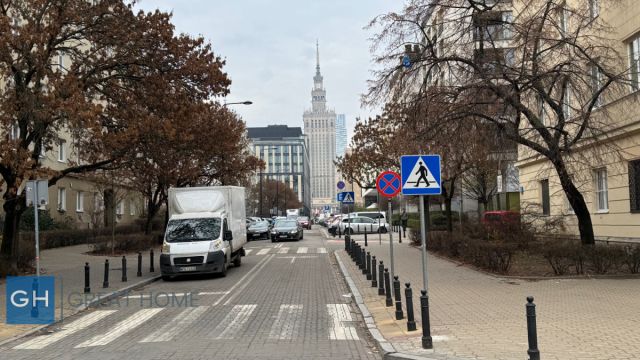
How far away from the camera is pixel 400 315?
9828mm

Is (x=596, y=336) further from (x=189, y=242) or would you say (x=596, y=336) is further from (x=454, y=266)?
(x=189, y=242)

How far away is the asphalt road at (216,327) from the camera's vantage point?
8.01m

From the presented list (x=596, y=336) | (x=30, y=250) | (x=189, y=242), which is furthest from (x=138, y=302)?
(x=596, y=336)

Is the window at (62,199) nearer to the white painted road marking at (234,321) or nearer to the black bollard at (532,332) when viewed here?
the white painted road marking at (234,321)

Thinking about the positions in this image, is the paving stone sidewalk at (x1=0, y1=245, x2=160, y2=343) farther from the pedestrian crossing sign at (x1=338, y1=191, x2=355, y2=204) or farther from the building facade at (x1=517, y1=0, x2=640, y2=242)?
the building facade at (x1=517, y1=0, x2=640, y2=242)

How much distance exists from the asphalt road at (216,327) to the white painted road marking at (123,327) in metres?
0.02

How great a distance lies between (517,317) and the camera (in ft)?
31.0

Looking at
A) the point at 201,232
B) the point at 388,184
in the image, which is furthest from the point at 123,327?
the point at 201,232

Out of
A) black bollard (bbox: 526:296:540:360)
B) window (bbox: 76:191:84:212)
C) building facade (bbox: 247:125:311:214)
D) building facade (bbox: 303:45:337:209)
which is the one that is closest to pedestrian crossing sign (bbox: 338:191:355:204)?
window (bbox: 76:191:84:212)

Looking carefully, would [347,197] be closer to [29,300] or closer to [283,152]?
[29,300]

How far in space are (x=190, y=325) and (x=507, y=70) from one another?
34.1 feet

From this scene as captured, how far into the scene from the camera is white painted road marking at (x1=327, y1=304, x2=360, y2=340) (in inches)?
353

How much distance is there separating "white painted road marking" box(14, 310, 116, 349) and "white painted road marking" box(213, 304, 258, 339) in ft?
8.26

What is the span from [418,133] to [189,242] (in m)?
7.68
